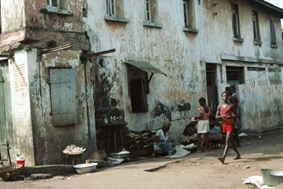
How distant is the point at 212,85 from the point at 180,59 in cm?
276

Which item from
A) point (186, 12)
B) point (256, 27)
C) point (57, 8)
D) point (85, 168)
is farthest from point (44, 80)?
point (256, 27)

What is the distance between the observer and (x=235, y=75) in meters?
17.7

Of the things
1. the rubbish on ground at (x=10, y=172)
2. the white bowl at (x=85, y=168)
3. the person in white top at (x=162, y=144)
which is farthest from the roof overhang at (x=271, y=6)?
the rubbish on ground at (x=10, y=172)

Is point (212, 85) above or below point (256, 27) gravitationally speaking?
below

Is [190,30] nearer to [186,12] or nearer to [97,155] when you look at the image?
[186,12]

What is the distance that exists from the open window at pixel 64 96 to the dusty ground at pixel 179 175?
179cm

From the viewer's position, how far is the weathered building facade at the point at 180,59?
11192mm

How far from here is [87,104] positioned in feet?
33.7

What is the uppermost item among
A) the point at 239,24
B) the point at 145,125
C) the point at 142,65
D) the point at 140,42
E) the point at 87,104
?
the point at 239,24

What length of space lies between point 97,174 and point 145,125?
13.4 feet

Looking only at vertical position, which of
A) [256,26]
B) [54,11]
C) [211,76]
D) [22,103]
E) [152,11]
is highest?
[256,26]

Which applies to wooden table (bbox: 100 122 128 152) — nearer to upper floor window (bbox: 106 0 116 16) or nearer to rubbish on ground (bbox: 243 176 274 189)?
upper floor window (bbox: 106 0 116 16)

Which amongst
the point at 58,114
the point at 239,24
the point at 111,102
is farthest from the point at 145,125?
the point at 239,24

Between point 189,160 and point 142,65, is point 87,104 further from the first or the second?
point 189,160
